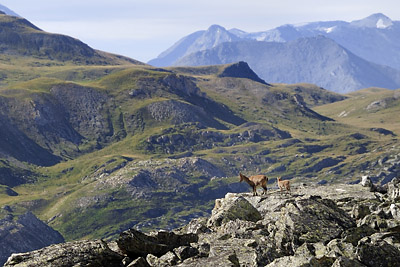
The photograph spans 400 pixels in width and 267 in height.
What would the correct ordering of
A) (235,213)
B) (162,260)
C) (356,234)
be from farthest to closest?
(235,213), (356,234), (162,260)

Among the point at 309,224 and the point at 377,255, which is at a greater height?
the point at 377,255

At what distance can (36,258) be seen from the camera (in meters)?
28.0

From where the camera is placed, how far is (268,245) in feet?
99.0

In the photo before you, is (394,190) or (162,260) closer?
(162,260)

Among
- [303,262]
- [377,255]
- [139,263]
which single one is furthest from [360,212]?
[139,263]

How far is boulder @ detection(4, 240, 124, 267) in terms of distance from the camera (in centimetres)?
2753

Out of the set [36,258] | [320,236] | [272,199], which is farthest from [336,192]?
[36,258]

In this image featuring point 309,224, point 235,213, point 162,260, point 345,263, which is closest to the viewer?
point 345,263

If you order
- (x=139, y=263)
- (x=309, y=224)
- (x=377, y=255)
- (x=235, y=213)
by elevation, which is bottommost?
(x=235, y=213)

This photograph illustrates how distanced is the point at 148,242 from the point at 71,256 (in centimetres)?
496

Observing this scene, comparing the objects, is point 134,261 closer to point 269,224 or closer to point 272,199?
point 269,224

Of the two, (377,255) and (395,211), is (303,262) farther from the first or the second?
(395,211)

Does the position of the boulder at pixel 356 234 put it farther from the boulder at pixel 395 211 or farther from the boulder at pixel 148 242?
the boulder at pixel 148 242

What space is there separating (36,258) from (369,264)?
18.5 metres
